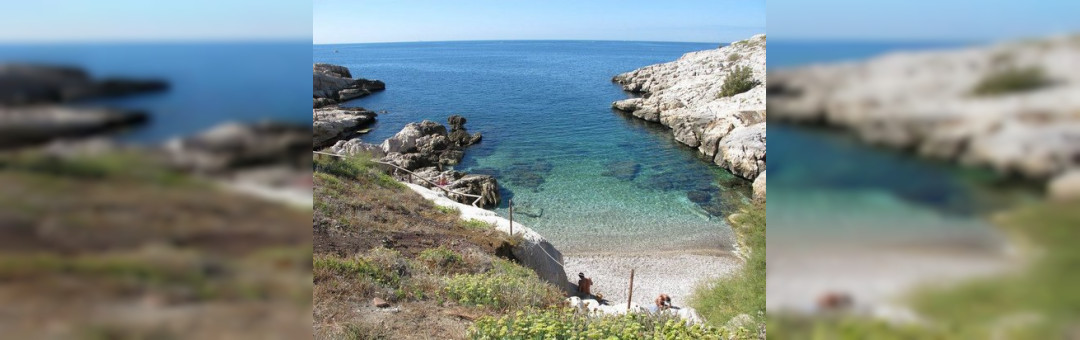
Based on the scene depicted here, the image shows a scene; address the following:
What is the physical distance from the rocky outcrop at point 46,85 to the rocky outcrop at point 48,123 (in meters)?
0.02

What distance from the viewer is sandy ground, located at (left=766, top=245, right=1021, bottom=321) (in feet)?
4.13

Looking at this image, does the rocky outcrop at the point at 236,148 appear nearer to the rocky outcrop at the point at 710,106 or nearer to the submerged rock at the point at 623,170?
the rocky outcrop at the point at 710,106

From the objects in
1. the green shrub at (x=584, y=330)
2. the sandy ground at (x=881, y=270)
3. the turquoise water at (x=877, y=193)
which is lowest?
the green shrub at (x=584, y=330)

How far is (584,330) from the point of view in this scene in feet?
18.2

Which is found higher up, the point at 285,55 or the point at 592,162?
the point at 285,55

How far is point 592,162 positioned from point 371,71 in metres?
49.9

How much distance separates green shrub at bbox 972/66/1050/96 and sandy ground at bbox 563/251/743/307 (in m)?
12.2

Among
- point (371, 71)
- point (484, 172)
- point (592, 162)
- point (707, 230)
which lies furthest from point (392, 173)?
point (371, 71)

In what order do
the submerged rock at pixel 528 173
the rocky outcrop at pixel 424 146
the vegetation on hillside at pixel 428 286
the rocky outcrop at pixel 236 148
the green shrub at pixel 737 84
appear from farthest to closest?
the green shrub at pixel 737 84
the rocky outcrop at pixel 424 146
the submerged rock at pixel 528 173
the vegetation on hillside at pixel 428 286
the rocky outcrop at pixel 236 148

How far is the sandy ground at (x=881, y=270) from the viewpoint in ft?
4.13

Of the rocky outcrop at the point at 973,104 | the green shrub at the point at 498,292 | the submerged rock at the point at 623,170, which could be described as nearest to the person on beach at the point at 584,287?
the green shrub at the point at 498,292

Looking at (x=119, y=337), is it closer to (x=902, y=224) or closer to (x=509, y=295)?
(x=902, y=224)

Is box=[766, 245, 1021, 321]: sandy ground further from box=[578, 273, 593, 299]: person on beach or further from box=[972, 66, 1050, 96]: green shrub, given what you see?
box=[578, 273, 593, 299]: person on beach

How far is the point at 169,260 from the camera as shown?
48.2 inches
